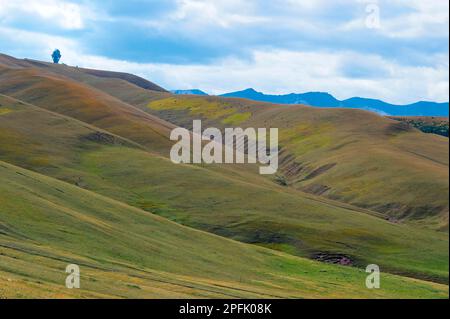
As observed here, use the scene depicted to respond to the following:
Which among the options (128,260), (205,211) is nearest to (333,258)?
(205,211)

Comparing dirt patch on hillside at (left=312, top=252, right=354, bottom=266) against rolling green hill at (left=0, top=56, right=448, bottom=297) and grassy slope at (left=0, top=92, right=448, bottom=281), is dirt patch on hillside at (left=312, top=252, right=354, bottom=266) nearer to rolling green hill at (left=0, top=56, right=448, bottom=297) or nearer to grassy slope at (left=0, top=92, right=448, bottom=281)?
rolling green hill at (left=0, top=56, right=448, bottom=297)

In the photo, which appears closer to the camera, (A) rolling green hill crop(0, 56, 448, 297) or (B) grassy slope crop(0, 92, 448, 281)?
(A) rolling green hill crop(0, 56, 448, 297)

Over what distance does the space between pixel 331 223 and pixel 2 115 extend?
79.3 metres

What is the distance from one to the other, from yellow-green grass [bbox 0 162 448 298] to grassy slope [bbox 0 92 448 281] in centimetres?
1265

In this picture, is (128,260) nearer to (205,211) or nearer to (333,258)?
(333,258)

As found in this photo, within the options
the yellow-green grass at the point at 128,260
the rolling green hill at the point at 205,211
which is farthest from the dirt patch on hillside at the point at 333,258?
the yellow-green grass at the point at 128,260

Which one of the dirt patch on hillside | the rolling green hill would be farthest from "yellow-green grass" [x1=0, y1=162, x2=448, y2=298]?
the dirt patch on hillside

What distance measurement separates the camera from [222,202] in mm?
121438

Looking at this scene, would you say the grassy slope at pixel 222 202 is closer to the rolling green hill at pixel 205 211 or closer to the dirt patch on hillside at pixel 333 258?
the rolling green hill at pixel 205 211

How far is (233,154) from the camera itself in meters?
183

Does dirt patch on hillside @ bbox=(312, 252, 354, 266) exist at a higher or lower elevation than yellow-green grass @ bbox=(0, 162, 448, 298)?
lower

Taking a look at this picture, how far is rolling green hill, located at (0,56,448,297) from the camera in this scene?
6119cm

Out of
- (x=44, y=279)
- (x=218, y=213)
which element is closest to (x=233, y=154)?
(x=218, y=213)

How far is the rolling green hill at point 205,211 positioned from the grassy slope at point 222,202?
1.00 feet
